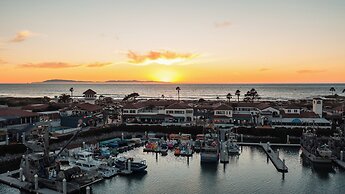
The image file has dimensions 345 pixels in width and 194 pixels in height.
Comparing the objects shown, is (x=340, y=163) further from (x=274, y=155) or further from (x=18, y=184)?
(x=18, y=184)

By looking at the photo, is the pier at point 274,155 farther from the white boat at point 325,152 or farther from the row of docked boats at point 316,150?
the white boat at point 325,152

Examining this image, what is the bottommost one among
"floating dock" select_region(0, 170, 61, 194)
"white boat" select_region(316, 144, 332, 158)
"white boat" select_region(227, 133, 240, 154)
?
"floating dock" select_region(0, 170, 61, 194)

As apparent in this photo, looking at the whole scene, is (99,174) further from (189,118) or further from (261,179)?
(189,118)

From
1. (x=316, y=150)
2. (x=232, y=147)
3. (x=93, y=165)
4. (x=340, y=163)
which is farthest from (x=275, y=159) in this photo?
(x=93, y=165)

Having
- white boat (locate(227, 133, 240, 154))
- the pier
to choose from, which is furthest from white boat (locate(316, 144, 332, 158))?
white boat (locate(227, 133, 240, 154))

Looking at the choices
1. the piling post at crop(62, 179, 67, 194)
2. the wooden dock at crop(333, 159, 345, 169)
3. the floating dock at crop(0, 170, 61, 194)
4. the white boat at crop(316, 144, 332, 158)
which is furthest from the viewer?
the white boat at crop(316, 144, 332, 158)

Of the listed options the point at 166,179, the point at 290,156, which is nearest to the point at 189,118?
the point at 290,156

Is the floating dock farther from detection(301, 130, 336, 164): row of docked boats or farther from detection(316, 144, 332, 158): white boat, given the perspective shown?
detection(316, 144, 332, 158): white boat

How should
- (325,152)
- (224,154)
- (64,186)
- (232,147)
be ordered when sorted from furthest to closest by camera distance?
(232,147) → (224,154) → (325,152) → (64,186)
